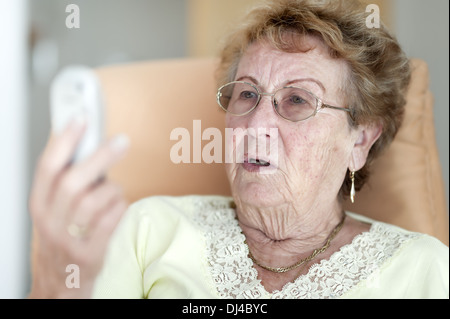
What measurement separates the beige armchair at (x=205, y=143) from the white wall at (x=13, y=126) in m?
0.33

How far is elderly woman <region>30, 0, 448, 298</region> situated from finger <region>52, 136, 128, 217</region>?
0.63ft

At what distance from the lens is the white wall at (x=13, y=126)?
0.87m

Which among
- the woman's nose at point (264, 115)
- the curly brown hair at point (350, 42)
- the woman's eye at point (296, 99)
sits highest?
the curly brown hair at point (350, 42)

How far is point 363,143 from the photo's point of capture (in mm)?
1205

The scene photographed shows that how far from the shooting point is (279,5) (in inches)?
45.5

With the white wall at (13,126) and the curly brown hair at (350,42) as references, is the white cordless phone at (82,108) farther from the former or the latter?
the curly brown hair at (350,42)

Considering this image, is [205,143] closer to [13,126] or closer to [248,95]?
[248,95]

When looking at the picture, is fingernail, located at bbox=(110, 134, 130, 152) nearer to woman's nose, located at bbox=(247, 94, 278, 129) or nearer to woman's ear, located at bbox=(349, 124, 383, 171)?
woman's nose, located at bbox=(247, 94, 278, 129)

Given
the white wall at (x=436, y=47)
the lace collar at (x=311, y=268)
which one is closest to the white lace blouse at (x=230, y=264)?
the lace collar at (x=311, y=268)

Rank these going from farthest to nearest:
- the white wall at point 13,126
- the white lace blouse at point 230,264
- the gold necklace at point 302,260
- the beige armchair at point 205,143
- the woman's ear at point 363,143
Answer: the beige armchair at point 205,143, the woman's ear at point 363,143, the gold necklace at point 302,260, the white lace blouse at point 230,264, the white wall at point 13,126

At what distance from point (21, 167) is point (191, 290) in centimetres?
40

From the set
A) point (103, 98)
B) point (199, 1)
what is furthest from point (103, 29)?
point (199, 1)

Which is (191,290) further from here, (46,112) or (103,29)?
(103,29)

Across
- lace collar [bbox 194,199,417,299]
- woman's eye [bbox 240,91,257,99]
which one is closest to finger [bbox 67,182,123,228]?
lace collar [bbox 194,199,417,299]
